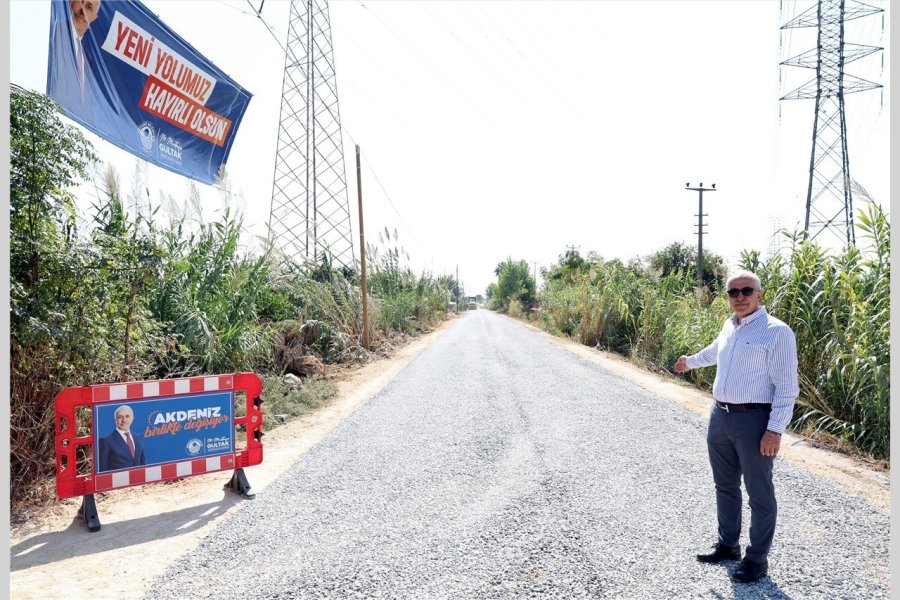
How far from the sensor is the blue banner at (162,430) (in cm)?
440

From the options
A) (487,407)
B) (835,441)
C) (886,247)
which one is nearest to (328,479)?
(487,407)

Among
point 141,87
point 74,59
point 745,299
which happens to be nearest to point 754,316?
point 745,299

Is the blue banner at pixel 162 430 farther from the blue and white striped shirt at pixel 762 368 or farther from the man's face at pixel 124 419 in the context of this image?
the blue and white striped shirt at pixel 762 368

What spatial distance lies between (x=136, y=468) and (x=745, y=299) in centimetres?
499

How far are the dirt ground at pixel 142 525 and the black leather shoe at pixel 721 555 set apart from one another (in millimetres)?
2150

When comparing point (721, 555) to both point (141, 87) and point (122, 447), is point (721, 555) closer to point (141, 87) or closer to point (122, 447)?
point (122, 447)

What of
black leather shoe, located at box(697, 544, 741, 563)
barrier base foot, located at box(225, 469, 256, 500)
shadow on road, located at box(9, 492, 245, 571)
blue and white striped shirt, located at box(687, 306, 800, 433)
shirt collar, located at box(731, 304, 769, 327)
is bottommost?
shadow on road, located at box(9, 492, 245, 571)

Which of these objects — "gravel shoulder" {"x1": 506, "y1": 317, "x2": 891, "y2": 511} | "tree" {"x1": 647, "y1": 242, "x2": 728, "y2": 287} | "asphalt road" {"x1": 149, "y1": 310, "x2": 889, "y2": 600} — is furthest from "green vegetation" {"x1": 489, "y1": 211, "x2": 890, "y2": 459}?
"tree" {"x1": 647, "y1": 242, "x2": 728, "y2": 287}

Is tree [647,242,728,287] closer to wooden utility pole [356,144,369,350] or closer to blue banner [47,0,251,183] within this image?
wooden utility pole [356,144,369,350]

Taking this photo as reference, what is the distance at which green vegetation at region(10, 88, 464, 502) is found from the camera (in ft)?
14.0

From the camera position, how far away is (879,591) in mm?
3094

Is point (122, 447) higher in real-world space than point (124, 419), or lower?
lower

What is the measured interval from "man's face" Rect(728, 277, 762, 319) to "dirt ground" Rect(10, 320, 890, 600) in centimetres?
276

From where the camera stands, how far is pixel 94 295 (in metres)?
4.71
